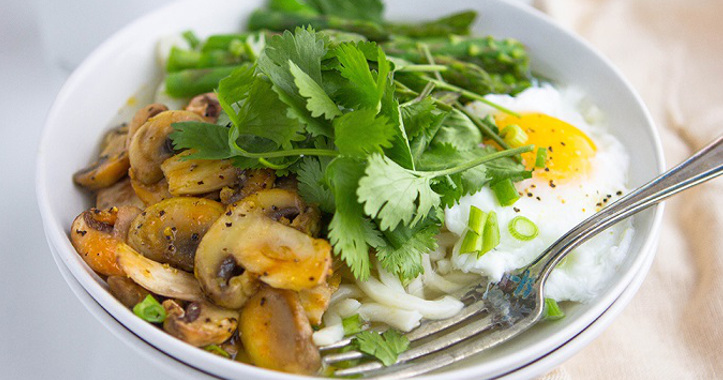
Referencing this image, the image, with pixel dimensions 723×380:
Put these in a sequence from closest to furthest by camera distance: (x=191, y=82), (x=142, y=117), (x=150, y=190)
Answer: (x=150, y=190)
(x=142, y=117)
(x=191, y=82)

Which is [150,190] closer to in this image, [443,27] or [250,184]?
[250,184]

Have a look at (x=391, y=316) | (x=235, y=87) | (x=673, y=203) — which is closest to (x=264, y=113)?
(x=235, y=87)

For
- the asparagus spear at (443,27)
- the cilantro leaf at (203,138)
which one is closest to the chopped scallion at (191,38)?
the asparagus spear at (443,27)

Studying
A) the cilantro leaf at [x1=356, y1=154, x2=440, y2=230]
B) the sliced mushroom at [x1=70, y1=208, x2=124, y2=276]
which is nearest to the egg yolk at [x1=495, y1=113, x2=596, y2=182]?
the cilantro leaf at [x1=356, y1=154, x2=440, y2=230]

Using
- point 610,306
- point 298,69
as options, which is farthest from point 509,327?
point 298,69

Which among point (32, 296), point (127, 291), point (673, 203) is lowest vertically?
point (32, 296)

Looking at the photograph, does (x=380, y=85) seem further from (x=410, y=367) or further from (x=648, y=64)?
(x=648, y=64)
